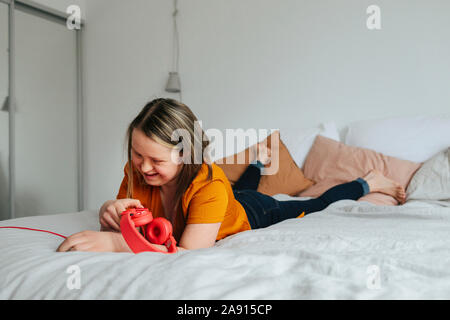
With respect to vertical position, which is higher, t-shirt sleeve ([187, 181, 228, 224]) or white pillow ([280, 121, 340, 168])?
white pillow ([280, 121, 340, 168])

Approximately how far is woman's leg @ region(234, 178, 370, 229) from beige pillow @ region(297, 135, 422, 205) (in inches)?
2.6

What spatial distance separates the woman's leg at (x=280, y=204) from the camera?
1.29 m

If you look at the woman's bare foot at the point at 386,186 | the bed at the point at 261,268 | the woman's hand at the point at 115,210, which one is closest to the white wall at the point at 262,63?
the woman's bare foot at the point at 386,186

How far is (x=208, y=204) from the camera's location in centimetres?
92

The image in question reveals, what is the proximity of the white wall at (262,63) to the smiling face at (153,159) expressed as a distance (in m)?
1.61

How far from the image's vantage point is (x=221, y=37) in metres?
2.79

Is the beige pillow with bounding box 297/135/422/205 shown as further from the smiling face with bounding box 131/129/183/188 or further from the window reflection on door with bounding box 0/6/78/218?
the window reflection on door with bounding box 0/6/78/218

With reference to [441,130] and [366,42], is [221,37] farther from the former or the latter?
[441,130]

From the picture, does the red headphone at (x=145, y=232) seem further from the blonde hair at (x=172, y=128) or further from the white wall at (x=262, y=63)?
the white wall at (x=262, y=63)

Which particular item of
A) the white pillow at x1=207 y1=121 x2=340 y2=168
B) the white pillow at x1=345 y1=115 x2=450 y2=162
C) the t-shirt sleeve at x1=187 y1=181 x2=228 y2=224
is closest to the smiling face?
the t-shirt sleeve at x1=187 y1=181 x2=228 y2=224

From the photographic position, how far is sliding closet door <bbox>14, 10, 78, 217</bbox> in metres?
2.96

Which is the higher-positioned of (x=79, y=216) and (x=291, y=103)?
(x=291, y=103)

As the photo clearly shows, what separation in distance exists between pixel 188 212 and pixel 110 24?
2856mm
